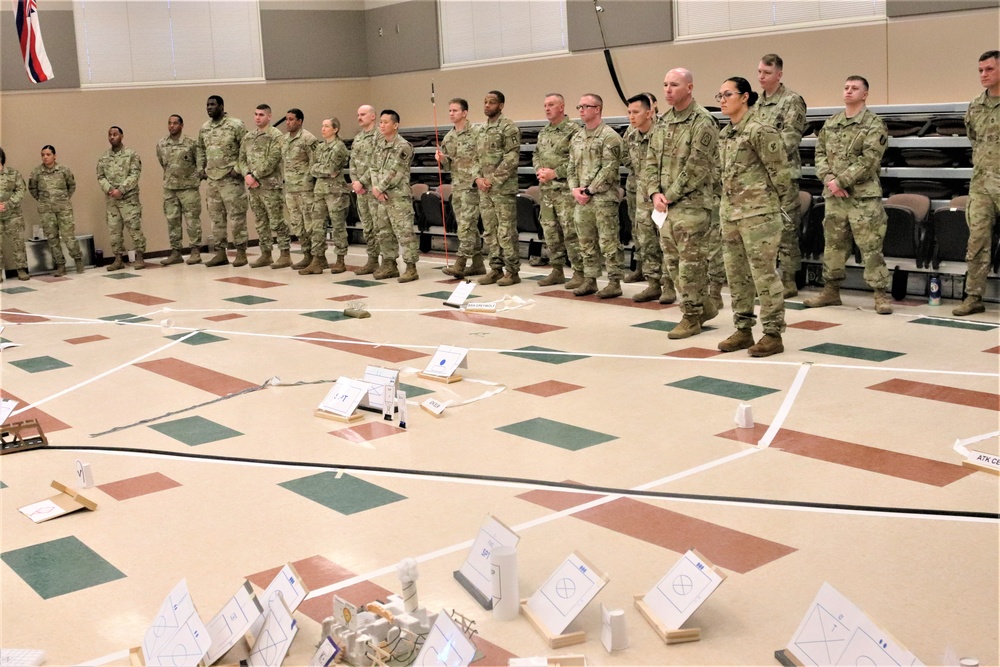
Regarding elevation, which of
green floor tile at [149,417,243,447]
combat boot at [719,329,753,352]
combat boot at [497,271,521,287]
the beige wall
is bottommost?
green floor tile at [149,417,243,447]

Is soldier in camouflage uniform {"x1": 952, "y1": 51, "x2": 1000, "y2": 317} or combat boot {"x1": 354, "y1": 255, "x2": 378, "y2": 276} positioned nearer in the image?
soldier in camouflage uniform {"x1": 952, "y1": 51, "x2": 1000, "y2": 317}

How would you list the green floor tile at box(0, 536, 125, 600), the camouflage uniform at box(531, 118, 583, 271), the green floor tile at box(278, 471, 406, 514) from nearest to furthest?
the green floor tile at box(0, 536, 125, 600) → the green floor tile at box(278, 471, 406, 514) → the camouflage uniform at box(531, 118, 583, 271)

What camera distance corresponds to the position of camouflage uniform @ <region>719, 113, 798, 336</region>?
19.9ft

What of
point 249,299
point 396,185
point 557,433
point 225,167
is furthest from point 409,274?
point 557,433

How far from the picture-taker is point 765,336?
20.9ft

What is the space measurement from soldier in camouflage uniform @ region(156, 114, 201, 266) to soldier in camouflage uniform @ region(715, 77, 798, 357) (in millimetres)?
7714

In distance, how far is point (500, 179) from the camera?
9.37 metres

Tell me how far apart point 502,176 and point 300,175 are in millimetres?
2743


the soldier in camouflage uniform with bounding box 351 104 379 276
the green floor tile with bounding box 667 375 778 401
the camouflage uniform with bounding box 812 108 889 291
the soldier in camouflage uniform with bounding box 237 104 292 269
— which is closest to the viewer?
the green floor tile with bounding box 667 375 778 401

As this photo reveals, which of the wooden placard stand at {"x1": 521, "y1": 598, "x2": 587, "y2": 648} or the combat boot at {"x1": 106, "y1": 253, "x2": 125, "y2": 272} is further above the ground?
the combat boot at {"x1": 106, "y1": 253, "x2": 125, "y2": 272}

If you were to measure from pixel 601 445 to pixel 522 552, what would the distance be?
1.26 meters

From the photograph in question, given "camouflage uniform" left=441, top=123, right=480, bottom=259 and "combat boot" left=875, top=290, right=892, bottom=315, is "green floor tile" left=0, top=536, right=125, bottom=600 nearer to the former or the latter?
"combat boot" left=875, top=290, right=892, bottom=315

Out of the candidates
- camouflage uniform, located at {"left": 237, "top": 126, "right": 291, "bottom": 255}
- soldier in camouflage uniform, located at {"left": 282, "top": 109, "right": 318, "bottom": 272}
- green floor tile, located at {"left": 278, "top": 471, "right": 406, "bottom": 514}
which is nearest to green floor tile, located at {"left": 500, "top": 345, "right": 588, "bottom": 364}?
green floor tile, located at {"left": 278, "top": 471, "right": 406, "bottom": 514}

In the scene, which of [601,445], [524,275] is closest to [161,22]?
[524,275]
